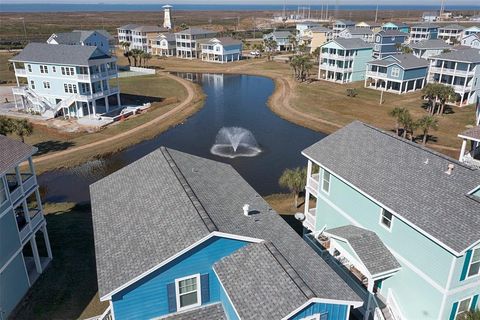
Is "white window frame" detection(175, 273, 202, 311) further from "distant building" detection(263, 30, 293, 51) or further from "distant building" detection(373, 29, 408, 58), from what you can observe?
"distant building" detection(263, 30, 293, 51)

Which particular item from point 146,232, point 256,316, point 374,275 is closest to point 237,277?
point 256,316

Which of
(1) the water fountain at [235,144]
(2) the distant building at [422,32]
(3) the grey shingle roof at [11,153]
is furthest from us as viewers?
(2) the distant building at [422,32]

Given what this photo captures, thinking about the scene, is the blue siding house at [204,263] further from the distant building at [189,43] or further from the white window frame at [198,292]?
the distant building at [189,43]

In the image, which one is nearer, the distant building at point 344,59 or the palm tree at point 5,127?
the palm tree at point 5,127

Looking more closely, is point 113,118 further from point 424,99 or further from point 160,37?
point 160,37

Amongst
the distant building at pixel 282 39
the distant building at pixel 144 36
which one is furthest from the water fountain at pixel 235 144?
the distant building at pixel 282 39
